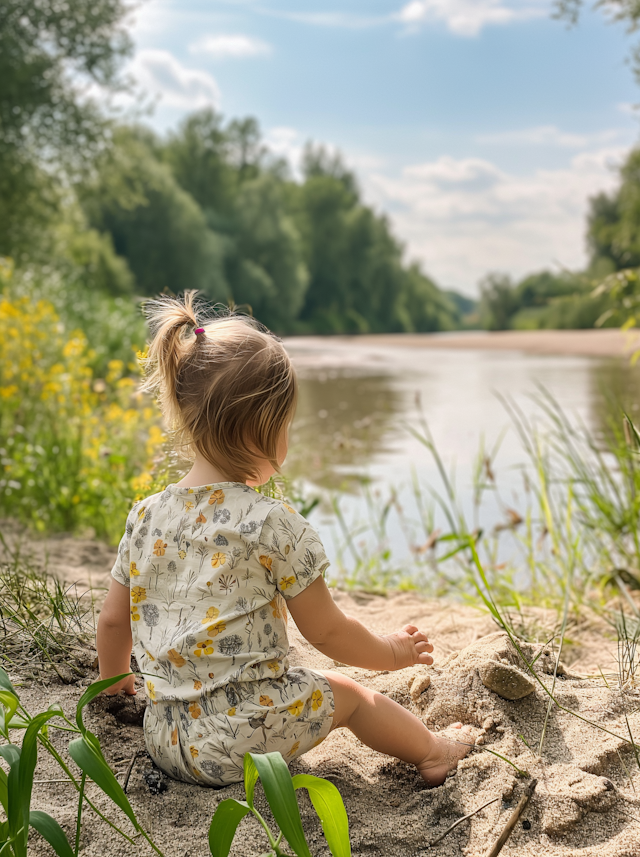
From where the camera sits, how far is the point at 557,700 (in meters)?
1.83

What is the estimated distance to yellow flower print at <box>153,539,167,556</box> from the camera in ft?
5.22

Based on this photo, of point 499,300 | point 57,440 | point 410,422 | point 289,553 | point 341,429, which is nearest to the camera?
point 289,553

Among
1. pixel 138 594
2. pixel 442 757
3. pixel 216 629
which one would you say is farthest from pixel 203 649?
pixel 442 757

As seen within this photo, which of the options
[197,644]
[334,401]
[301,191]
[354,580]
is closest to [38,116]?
[334,401]

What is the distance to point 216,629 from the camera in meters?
1.50

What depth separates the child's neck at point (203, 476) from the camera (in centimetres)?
166

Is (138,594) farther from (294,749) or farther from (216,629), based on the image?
(294,749)

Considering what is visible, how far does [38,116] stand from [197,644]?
18.2 meters

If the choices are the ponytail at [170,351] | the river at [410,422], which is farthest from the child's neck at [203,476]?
the river at [410,422]

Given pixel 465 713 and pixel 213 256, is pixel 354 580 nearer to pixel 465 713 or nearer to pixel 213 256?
pixel 465 713

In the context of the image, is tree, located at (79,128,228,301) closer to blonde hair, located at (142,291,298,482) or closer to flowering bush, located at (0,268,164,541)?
flowering bush, located at (0,268,164,541)

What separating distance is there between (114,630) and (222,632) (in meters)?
0.35

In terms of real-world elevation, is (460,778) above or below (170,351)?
below

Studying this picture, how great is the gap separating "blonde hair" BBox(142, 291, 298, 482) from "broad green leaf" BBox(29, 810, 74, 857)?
80cm
